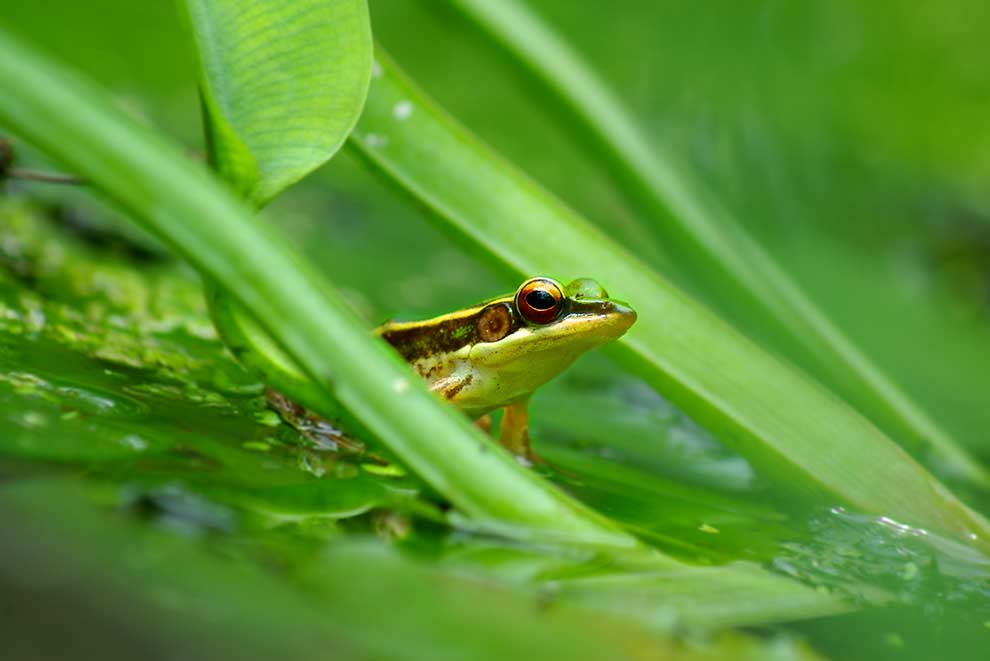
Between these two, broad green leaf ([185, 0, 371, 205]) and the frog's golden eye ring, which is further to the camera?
the frog's golden eye ring

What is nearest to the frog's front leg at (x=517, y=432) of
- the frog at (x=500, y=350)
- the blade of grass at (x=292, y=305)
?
the frog at (x=500, y=350)

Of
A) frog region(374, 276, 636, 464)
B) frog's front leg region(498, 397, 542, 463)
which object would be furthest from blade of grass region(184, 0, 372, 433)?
frog's front leg region(498, 397, 542, 463)

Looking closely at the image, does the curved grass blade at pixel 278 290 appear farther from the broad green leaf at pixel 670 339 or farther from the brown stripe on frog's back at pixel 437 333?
the brown stripe on frog's back at pixel 437 333

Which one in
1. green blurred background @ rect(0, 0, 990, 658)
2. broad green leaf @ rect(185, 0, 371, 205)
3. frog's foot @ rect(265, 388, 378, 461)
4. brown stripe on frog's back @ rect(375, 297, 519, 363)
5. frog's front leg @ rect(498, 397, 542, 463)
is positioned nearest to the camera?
green blurred background @ rect(0, 0, 990, 658)

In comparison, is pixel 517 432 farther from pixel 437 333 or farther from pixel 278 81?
pixel 278 81

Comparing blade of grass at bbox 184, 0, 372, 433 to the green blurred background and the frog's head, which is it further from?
the frog's head

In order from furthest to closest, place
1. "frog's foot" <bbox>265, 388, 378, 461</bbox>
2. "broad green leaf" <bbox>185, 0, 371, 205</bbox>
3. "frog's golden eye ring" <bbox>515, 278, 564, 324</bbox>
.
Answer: "frog's golden eye ring" <bbox>515, 278, 564, 324</bbox> → "frog's foot" <bbox>265, 388, 378, 461</bbox> → "broad green leaf" <bbox>185, 0, 371, 205</bbox>
